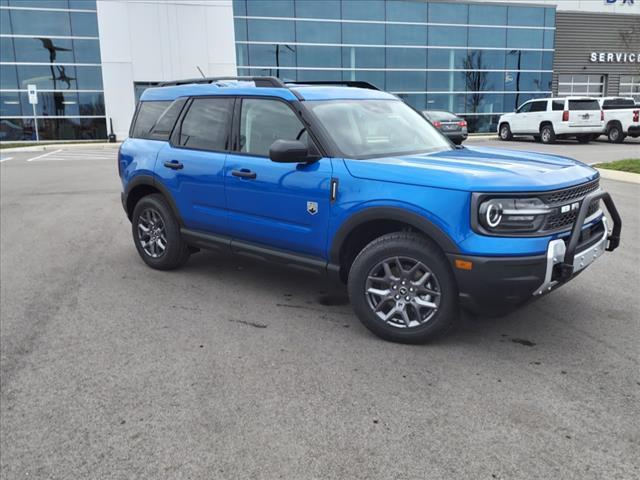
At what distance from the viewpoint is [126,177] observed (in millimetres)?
6273

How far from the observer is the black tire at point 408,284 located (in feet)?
12.8

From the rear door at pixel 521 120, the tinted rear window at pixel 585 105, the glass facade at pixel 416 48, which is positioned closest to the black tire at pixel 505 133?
the rear door at pixel 521 120

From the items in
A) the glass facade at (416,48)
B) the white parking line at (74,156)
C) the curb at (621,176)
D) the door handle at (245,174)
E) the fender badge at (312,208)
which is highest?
the glass facade at (416,48)

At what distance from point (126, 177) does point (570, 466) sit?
201 inches

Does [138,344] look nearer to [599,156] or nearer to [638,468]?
[638,468]

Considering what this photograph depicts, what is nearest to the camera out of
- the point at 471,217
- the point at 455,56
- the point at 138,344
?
the point at 471,217

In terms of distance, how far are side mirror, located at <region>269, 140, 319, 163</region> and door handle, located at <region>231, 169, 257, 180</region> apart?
0.50 m

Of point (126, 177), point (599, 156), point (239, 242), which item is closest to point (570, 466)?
point (239, 242)

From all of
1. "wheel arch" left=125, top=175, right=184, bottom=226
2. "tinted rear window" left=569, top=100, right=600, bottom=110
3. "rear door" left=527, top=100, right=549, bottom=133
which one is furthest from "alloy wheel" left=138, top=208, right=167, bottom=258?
"rear door" left=527, top=100, right=549, bottom=133

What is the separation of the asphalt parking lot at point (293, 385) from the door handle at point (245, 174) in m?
1.10

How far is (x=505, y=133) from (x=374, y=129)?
79.0 feet

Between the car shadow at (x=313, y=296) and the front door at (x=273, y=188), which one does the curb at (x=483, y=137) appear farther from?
the front door at (x=273, y=188)

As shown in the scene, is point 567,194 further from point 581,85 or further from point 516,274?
point 581,85

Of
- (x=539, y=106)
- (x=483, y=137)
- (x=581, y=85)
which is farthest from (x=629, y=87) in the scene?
(x=539, y=106)
